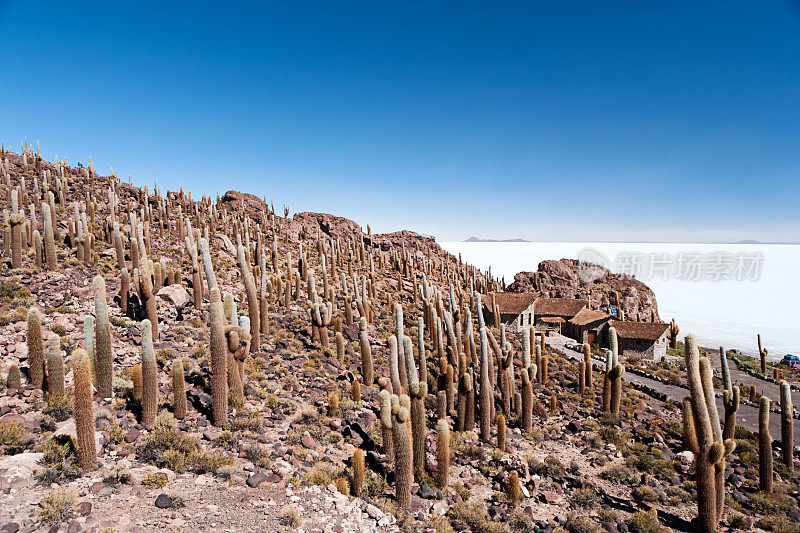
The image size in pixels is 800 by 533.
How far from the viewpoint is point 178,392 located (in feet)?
32.7

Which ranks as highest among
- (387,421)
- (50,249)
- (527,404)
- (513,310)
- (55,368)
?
(50,249)

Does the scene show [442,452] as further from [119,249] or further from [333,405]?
[119,249]

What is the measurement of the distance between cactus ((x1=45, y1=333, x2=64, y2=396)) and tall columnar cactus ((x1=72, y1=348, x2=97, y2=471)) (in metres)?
2.58

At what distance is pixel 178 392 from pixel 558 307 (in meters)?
36.7

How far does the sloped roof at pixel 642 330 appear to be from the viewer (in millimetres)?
32000

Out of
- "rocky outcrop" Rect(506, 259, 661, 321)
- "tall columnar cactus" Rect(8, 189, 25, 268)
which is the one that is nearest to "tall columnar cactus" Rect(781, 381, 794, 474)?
"tall columnar cactus" Rect(8, 189, 25, 268)

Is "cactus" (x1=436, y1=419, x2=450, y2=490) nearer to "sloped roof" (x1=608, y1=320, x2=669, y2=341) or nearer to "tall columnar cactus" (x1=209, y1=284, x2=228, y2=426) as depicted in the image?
"tall columnar cactus" (x1=209, y1=284, x2=228, y2=426)

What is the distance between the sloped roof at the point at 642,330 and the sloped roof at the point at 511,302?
728cm

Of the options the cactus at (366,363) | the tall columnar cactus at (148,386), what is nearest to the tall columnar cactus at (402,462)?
the cactus at (366,363)

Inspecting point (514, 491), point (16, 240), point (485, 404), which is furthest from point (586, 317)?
point (16, 240)

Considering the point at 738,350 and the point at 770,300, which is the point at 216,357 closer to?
the point at 738,350

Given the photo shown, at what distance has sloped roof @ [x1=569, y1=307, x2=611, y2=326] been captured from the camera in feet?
116

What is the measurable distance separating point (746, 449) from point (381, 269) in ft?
91.9

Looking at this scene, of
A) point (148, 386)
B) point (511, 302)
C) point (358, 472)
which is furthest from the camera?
point (511, 302)
